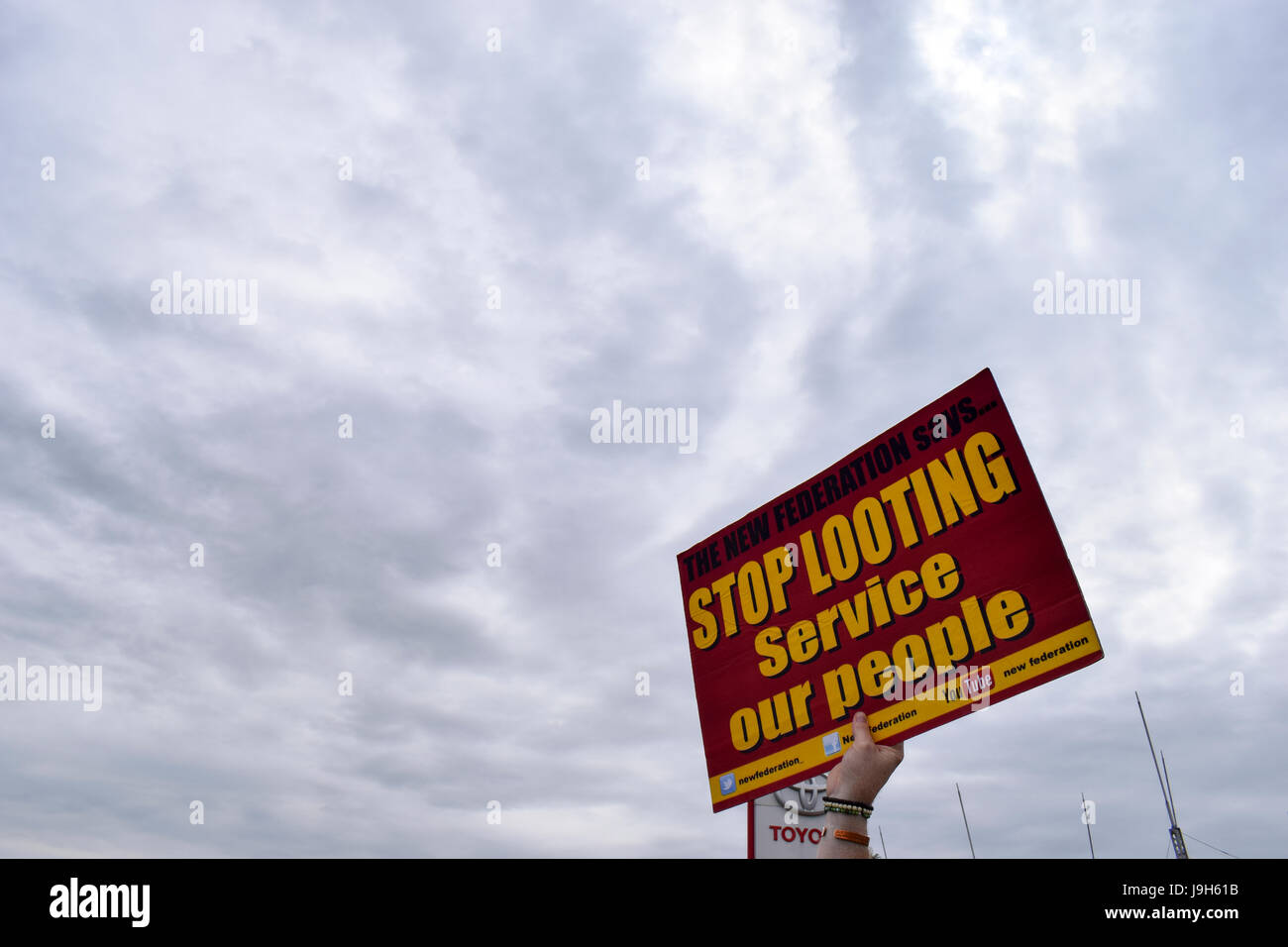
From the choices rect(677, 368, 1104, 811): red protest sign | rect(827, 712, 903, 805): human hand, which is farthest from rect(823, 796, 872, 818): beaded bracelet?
rect(677, 368, 1104, 811): red protest sign

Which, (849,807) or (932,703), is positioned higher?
(932,703)

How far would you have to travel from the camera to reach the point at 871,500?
7.80 metres

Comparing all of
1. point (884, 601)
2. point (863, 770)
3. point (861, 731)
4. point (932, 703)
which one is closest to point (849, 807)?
point (863, 770)

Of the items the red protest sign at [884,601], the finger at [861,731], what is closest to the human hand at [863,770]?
the finger at [861,731]

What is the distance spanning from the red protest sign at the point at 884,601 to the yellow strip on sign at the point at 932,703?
0.5 inches

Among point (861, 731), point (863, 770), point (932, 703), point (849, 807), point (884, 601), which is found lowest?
point (849, 807)

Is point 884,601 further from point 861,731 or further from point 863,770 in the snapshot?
point 863,770

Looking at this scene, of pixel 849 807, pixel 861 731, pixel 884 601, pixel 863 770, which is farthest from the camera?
pixel 884 601

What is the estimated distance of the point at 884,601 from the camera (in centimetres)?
738

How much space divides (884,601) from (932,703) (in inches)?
51.0

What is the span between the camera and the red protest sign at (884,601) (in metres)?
6.29
